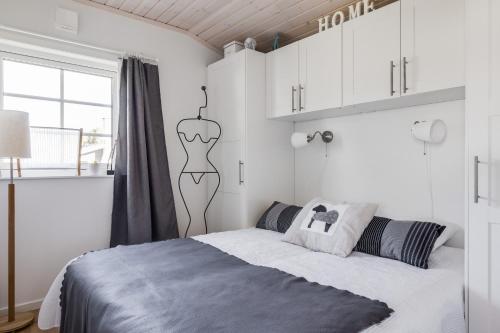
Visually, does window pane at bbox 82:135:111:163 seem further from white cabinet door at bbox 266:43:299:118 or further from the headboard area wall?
the headboard area wall

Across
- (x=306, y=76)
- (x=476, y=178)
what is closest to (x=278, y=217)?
(x=306, y=76)

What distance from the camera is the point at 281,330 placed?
1050 mm

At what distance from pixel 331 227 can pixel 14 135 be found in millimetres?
2050

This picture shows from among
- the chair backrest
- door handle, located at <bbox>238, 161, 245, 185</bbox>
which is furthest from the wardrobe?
the chair backrest

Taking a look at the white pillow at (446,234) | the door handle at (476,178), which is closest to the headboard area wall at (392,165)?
the white pillow at (446,234)

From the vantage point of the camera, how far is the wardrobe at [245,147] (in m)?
2.85

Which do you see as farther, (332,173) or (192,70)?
(192,70)

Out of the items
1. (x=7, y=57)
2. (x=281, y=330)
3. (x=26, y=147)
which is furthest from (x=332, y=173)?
(x=7, y=57)

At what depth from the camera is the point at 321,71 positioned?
2475mm

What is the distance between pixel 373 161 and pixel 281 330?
1.80m

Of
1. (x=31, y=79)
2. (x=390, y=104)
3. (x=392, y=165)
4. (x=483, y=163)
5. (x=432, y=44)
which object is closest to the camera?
(x=483, y=163)

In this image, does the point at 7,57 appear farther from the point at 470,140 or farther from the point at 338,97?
the point at 470,140

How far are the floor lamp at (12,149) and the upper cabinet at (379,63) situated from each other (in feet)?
6.12

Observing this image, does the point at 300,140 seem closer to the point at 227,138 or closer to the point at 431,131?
the point at 227,138
